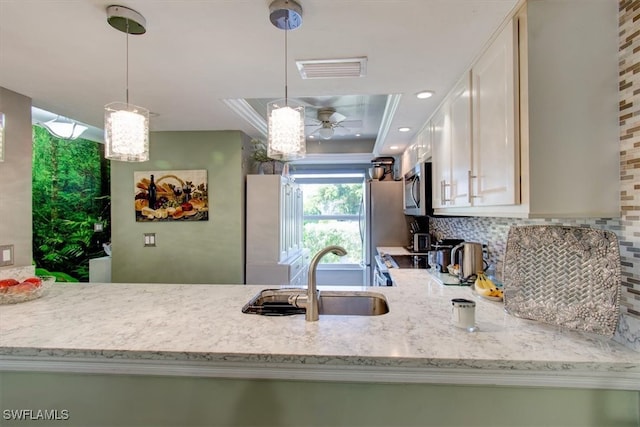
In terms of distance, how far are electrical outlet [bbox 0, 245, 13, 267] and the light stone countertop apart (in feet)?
3.02

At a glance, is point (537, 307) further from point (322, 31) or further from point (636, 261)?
point (322, 31)

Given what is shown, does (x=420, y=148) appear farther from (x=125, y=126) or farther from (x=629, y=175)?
(x=125, y=126)

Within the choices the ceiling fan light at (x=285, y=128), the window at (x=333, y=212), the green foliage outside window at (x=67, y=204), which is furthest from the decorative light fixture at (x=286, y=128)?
the green foliage outside window at (x=67, y=204)

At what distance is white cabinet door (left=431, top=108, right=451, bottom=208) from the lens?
2189mm

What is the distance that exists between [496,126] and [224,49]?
4.76 ft

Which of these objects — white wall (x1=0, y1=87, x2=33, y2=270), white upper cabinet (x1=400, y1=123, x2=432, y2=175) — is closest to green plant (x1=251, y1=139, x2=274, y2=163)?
white upper cabinet (x1=400, y1=123, x2=432, y2=175)

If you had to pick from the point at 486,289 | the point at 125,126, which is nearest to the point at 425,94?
the point at 486,289

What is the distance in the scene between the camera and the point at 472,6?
4.29 feet

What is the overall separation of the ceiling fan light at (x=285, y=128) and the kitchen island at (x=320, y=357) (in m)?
0.80

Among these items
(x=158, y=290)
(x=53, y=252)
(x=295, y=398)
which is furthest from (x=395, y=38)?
(x=53, y=252)

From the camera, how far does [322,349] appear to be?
3.59 ft

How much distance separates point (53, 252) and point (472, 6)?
5.53 m

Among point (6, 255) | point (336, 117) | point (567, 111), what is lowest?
point (6, 255)

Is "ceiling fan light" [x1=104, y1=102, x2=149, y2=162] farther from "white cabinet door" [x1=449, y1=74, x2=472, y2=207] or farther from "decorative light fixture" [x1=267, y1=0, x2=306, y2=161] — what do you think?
"white cabinet door" [x1=449, y1=74, x2=472, y2=207]
